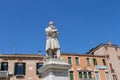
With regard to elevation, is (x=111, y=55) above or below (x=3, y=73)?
above

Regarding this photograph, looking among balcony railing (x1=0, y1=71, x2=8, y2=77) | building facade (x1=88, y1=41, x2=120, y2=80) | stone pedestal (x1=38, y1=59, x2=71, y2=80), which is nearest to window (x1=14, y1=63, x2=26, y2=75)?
balcony railing (x1=0, y1=71, x2=8, y2=77)

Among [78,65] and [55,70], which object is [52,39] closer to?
[55,70]

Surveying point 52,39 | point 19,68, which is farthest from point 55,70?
point 19,68

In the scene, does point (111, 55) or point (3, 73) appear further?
point (111, 55)

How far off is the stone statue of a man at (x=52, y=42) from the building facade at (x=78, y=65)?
20.7m

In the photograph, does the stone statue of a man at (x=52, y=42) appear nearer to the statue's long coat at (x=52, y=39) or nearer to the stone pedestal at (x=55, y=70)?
the statue's long coat at (x=52, y=39)

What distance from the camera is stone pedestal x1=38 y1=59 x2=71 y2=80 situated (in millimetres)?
9043

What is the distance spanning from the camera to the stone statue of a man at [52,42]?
10125mm

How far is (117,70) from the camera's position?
40.3 metres

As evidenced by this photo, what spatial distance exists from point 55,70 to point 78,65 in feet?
89.9

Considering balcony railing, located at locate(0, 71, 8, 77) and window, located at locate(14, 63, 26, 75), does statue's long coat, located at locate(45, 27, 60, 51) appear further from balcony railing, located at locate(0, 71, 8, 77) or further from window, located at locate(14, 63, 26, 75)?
window, located at locate(14, 63, 26, 75)

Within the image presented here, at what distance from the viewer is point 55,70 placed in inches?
360

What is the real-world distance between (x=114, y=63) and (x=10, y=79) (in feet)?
67.0

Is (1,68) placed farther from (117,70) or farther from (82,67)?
(117,70)
